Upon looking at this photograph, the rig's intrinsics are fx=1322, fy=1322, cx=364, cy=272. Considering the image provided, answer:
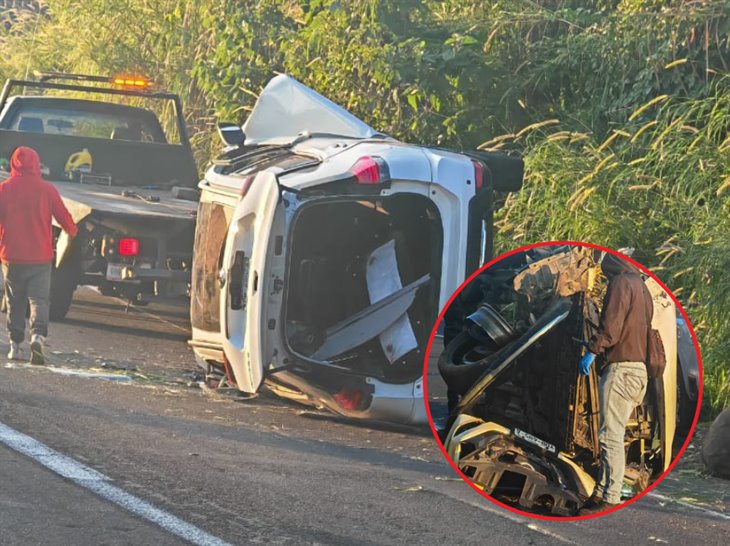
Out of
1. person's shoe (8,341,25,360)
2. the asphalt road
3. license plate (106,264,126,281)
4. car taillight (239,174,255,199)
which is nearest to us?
the asphalt road

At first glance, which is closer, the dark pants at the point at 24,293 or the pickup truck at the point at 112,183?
the dark pants at the point at 24,293

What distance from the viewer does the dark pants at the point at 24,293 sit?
1023 centimetres

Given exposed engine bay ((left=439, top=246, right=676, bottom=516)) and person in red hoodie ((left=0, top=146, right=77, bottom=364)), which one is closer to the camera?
exposed engine bay ((left=439, top=246, right=676, bottom=516))

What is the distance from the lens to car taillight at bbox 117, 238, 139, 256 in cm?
1151

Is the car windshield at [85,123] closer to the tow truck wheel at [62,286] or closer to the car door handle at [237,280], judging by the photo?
the tow truck wheel at [62,286]

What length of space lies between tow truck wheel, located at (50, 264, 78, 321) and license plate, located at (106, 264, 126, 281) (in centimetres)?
49

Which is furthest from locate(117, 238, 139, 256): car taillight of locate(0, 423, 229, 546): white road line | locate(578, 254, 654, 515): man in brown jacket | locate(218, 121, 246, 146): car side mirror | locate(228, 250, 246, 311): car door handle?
locate(578, 254, 654, 515): man in brown jacket

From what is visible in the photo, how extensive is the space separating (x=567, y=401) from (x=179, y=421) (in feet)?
20.2

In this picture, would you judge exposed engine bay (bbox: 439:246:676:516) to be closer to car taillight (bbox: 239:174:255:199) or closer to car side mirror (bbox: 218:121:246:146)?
car taillight (bbox: 239:174:255:199)

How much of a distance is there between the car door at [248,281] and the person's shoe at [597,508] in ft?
18.6

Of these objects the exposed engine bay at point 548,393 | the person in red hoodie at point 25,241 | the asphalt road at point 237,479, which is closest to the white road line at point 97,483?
the asphalt road at point 237,479

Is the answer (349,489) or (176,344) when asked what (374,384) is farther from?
(176,344)

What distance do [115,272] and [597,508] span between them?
9578 millimetres

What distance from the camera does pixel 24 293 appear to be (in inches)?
410
